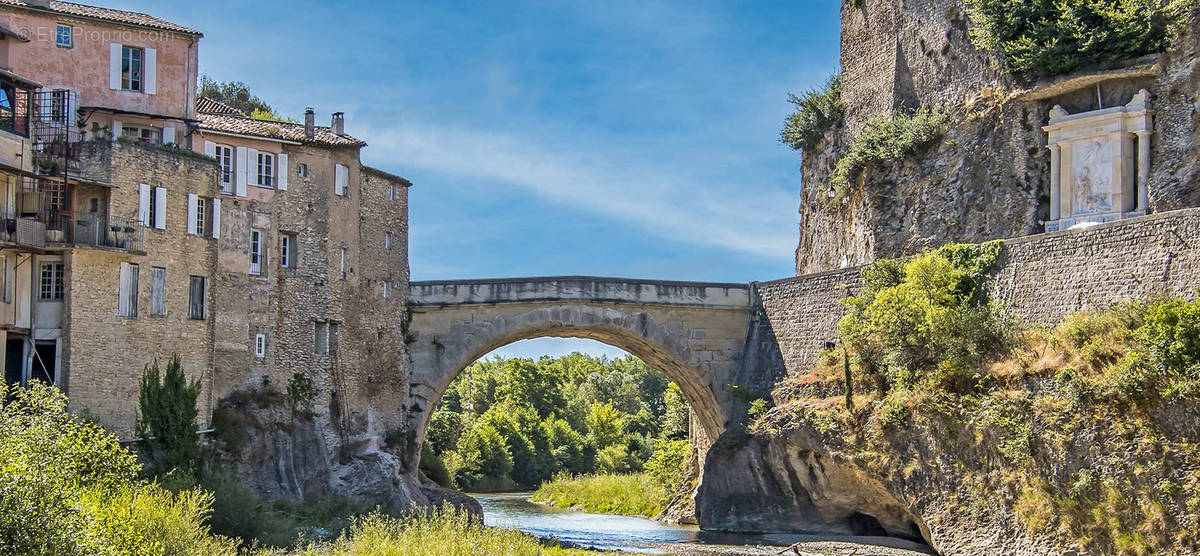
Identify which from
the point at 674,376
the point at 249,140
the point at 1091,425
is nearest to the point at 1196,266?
the point at 1091,425

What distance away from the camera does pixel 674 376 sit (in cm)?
5131

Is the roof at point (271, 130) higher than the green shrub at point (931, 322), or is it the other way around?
the roof at point (271, 130)

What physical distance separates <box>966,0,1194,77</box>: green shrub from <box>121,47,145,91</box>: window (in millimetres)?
26020

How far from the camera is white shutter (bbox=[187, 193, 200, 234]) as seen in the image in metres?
39.8

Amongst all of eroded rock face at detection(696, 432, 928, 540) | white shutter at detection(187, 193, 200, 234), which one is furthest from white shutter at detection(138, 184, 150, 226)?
Result: eroded rock face at detection(696, 432, 928, 540)

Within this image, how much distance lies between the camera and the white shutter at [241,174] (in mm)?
41625

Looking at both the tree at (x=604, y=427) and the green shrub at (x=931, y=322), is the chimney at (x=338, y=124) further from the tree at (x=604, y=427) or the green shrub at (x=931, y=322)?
the tree at (x=604, y=427)

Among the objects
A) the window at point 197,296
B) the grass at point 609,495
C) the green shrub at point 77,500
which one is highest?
the window at point 197,296

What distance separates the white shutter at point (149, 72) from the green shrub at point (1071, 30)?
25.6 m

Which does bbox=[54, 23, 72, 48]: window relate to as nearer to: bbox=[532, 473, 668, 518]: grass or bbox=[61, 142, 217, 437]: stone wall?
bbox=[61, 142, 217, 437]: stone wall

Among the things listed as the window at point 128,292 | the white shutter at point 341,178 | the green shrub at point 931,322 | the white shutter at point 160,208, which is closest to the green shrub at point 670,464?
the green shrub at point 931,322

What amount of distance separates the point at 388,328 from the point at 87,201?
11.0m

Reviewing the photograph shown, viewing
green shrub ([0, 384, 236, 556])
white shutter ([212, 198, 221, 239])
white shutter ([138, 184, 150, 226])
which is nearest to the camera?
green shrub ([0, 384, 236, 556])

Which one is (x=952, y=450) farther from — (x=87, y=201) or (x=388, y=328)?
(x=87, y=201)
